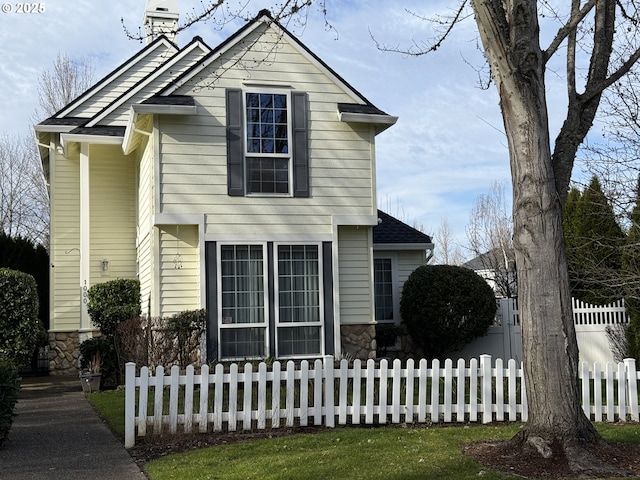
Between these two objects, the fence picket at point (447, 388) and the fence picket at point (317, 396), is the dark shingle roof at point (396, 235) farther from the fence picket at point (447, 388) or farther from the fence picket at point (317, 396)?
the fence picket at point (317, 396)

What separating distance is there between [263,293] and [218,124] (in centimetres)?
341

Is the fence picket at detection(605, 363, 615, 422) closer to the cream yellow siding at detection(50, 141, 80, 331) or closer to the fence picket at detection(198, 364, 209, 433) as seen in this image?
the fence picket at detection(198, 364, 209, 433)

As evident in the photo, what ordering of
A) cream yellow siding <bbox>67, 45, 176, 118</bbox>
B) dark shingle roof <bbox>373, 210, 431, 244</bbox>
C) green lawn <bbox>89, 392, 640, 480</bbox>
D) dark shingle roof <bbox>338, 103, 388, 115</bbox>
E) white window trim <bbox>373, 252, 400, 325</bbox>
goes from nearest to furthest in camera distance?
green lawn <bbox>89, 392, 640, 480</bbox> < dark shingle roof <bbox>338, 103, 388, 115</bbox> < white window trim <bbox>373, 252, 400, 325</bbox> < dark shingle roof <bbox>373, 210, 431, 244</bbox> < cream yellow siding <bbox>67, 45, 176, 118</bbox>

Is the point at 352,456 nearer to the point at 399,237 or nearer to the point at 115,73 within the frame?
the point at 399,237

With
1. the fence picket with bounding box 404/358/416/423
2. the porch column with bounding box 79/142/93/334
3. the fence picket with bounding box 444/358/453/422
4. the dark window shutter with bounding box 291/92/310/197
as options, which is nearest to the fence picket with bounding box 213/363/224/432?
the fence picket with bounding box 404/358/416/423

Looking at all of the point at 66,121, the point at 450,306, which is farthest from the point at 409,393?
the point at 66,121

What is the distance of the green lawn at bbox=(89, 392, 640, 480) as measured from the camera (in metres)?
6.99

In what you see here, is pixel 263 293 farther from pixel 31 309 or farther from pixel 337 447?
pixel 337 447

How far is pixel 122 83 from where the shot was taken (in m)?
20.4

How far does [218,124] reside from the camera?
47.1 ft

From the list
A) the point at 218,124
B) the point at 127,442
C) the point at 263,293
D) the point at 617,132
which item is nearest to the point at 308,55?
the point at 218,124

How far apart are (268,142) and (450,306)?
18.6ft

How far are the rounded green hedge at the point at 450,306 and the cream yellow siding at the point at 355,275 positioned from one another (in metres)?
2.21

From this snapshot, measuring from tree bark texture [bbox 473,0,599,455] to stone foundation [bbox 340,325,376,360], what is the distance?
7.39 metres
